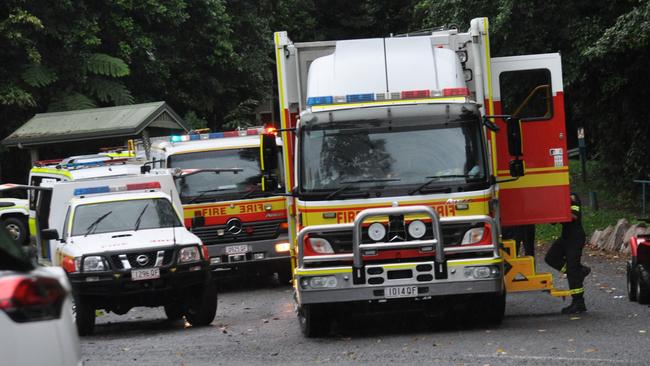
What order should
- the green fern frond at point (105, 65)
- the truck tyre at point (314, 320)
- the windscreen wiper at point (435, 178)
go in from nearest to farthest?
the windscreen wiper at point (435, 178) < the truck tyre at point (314, 320) < the green fern frond at point (105, 65)

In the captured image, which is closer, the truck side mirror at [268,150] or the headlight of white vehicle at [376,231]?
the headlight of white vehicle at [376,231]

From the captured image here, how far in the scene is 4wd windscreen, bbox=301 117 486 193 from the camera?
12.6 meters

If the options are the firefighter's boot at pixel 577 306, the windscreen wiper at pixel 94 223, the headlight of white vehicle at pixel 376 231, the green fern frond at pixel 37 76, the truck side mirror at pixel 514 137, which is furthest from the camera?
the green fern frond at pixel 37 76

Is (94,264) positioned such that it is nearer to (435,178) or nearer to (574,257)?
(435,178)

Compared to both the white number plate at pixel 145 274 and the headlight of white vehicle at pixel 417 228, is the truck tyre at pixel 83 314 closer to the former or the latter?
the white number plate at pixel 145 274

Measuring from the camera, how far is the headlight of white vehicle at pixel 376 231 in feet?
40.6

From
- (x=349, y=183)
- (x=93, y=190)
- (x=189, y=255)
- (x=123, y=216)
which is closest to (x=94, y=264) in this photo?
(x=189, y=255)

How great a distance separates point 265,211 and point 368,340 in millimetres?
7725

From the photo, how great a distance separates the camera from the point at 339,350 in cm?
1206

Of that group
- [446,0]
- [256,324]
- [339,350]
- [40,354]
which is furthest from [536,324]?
[446,0]

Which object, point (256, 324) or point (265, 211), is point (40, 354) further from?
point (265, 211)


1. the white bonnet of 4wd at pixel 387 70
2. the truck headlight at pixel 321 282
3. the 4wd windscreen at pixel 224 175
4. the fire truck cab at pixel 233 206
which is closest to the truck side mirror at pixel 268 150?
the white bonnet of 4wd at pixel 387 70

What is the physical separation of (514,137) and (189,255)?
434 cm

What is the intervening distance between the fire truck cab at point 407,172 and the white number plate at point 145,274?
1.81 metres
